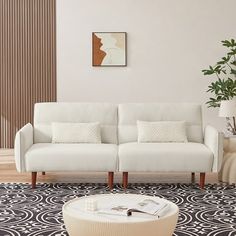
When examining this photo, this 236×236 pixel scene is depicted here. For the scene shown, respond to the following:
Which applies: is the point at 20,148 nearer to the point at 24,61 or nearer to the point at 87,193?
the point at 87,193

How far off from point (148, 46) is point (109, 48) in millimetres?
546

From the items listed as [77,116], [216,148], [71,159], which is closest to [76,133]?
[77,116]

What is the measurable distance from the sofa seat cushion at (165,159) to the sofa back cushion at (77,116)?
58cm

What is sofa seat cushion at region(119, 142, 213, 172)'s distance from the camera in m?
4.52

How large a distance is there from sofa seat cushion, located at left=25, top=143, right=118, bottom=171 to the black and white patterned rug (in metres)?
0.22

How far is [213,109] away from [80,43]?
6.82ft

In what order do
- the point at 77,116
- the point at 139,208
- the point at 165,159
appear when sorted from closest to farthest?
the point at 139,208
the point at 165,159
the point at 77,116

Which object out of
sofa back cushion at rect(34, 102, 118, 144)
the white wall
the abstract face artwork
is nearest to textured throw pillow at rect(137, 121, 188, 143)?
sofa back cushion at rect(34, 102, 118, 144)

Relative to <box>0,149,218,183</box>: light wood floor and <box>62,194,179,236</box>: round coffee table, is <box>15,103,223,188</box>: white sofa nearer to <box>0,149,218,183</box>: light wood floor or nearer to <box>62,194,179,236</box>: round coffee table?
<box>0,149,218,183</box>: light wood floor

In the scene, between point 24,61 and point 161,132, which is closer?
point 161,132

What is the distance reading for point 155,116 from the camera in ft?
16.8

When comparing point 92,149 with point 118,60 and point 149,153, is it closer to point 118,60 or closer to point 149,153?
point 149,153

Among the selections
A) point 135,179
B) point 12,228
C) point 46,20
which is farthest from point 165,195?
point 46,20

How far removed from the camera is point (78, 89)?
6.61 m
